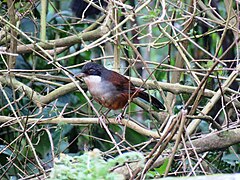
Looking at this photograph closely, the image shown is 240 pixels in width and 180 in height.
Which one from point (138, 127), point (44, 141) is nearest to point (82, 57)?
point (44, 141)

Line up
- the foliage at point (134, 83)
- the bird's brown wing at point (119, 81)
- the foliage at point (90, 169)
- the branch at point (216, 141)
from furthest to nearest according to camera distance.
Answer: the bird's brown wing at point (119, 81)
the branch at point (216, 141)
the foliage at point (134, 83)
the foliage at point (90, 169)

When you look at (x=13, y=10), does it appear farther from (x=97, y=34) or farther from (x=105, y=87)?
(x=105, y=87)

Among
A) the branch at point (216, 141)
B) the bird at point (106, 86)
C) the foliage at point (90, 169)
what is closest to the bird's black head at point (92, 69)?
the bird at point (106, 86)

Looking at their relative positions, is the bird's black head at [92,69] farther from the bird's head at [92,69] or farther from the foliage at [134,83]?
the foliage at [134,83]

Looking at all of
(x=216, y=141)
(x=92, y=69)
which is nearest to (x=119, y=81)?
(x=92, y=69)

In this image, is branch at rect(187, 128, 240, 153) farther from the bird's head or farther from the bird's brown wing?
the bird's head

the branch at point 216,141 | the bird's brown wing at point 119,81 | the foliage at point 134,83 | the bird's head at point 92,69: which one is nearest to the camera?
the foliage at point 134,83

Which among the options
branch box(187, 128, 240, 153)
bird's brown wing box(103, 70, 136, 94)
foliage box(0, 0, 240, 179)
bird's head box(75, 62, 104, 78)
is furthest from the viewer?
bird's head box(75, 62, 104, 78)

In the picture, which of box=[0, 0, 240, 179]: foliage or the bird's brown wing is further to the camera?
the bird's brown wing

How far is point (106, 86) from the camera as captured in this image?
15.9 ft

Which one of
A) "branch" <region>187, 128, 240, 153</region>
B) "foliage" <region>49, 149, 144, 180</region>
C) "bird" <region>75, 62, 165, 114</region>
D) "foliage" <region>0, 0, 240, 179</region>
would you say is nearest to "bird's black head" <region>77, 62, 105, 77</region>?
"bird" <region>75, 62, 165, 114</region>

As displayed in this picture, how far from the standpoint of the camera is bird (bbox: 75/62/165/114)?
473 cm

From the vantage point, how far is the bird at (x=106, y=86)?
473cm

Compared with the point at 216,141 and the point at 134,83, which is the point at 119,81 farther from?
the point at 216,141
